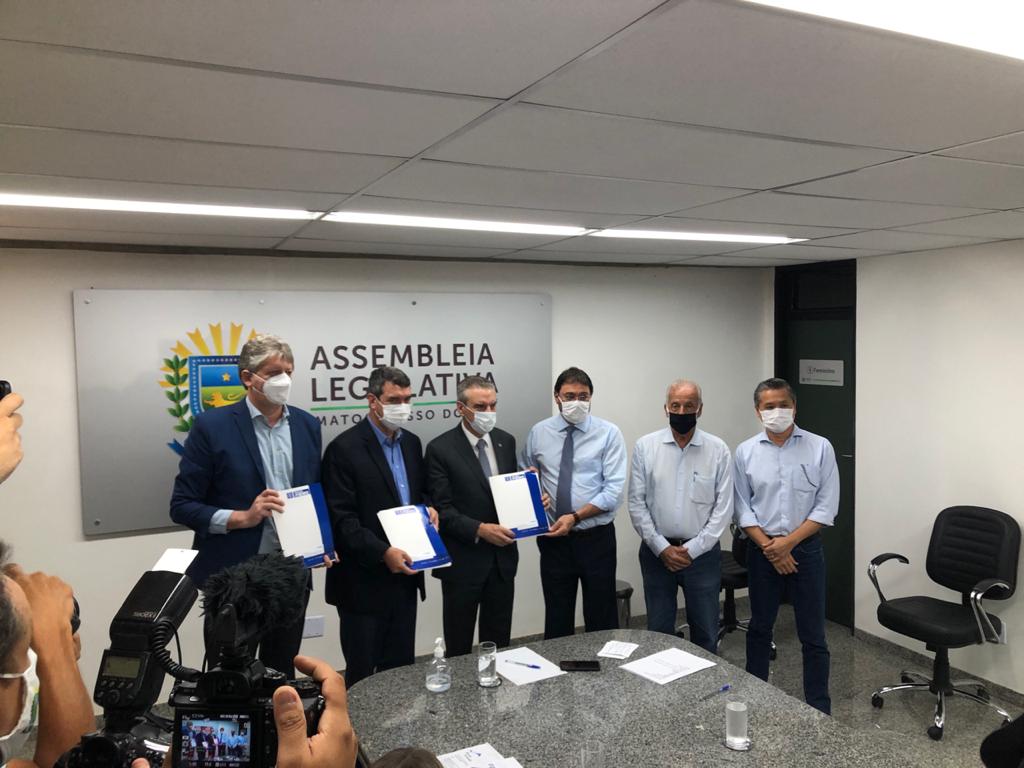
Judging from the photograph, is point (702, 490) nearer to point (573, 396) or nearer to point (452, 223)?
Answer: point (573, 396)

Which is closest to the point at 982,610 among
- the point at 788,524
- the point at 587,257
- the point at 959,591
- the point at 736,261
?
the point at 959,591

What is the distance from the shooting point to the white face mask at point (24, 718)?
4.55ft

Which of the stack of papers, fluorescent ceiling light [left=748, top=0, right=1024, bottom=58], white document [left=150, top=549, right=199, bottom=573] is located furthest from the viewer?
the stack of papers

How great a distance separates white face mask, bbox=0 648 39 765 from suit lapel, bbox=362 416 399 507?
5.80 ft

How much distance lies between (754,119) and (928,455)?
3.46 metres

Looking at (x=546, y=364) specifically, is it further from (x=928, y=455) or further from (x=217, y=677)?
(x=217, y=677)

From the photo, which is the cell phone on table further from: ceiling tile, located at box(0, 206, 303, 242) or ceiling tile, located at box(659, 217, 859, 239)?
ceiling tile, located at box(0, 206, 303, 242)

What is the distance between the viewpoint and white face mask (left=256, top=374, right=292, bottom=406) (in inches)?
119

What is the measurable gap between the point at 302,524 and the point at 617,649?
134 cm

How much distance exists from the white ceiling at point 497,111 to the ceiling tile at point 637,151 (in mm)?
10

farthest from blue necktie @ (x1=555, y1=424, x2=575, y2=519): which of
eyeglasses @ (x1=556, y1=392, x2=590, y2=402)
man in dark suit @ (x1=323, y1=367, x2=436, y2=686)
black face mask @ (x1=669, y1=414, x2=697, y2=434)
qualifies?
man in dark suit @ (x1=323, y1=367, x2=436, y2=686)

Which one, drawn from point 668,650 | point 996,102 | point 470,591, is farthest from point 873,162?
point 470,591

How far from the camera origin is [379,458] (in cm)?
325

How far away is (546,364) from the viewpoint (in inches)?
190
